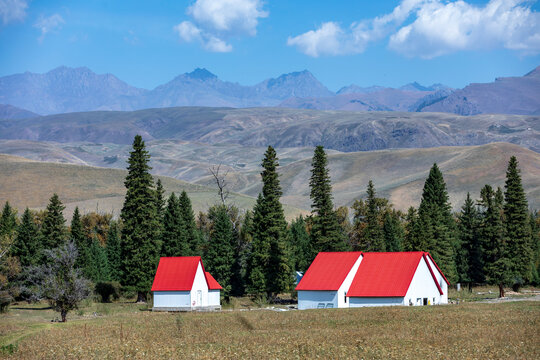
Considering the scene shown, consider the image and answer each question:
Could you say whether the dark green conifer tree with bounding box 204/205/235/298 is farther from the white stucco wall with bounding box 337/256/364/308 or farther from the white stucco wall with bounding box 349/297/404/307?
the white stucco wall with bounding box 349/297/404/307

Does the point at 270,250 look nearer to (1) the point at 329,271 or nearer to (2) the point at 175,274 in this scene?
(1) the point at 329,271

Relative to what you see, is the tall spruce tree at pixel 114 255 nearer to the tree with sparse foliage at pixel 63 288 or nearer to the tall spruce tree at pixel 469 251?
the tree with sparse foliage at pixel 63 288

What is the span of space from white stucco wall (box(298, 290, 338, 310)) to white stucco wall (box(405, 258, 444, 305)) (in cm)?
668

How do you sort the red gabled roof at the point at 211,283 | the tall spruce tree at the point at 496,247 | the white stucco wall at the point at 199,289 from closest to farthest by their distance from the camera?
the white stucco wall at the point at 199,289 → the red gabled roof at the point at 211,283 → the tall spruce tree at the point at 496,247

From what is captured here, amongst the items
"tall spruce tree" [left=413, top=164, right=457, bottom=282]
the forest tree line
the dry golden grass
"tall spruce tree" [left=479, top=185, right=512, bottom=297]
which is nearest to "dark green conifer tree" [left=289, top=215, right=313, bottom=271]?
the forest tree line

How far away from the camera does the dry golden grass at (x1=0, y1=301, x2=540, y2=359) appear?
28.6 m

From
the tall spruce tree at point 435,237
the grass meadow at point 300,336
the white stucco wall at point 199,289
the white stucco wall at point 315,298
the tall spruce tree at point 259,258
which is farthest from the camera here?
the tall spruce tree at point 435,237

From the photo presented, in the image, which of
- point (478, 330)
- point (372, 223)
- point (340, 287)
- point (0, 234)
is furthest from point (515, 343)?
point (0, 234)

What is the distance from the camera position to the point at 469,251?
98125 mm

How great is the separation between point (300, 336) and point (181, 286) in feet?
110

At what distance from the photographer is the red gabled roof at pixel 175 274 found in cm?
6819

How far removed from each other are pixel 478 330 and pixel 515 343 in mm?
5026

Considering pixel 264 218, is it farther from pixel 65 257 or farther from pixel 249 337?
pixel 249 337

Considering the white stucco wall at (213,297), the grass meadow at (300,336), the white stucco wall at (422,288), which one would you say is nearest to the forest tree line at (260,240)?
the white stucco wall at (213,297)
